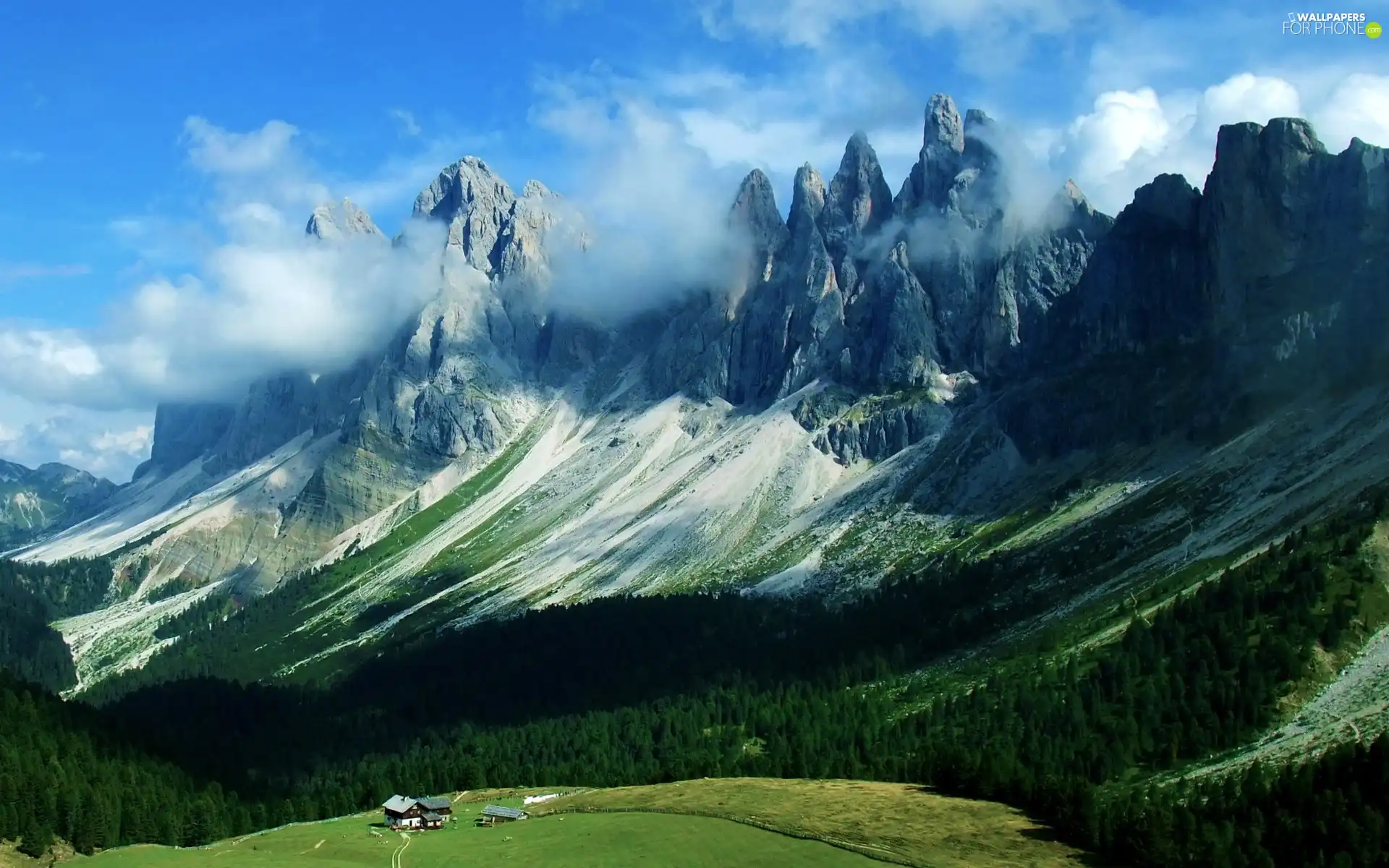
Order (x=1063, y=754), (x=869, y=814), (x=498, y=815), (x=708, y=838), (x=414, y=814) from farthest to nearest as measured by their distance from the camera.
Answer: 1. (x=1063, y=754)
2. (x=414, y=814)
3. (x=498, y=815)
4. (x=869, y=814)
5. (x=708, y=838)

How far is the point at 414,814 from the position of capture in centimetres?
12475

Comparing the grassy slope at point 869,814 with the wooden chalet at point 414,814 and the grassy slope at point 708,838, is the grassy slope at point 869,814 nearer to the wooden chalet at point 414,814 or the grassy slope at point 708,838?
the grassy slope at point 708,838

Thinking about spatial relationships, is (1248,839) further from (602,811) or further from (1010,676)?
(1010,676)

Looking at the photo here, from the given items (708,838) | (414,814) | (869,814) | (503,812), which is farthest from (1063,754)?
(414,814)

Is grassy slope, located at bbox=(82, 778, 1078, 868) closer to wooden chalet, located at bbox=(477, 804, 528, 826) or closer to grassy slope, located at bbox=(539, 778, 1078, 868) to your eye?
grassy slope, located at bbox=(539, 778, 1078, 868)

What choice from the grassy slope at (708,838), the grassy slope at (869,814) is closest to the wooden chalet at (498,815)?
the grassy slope at (708,838)

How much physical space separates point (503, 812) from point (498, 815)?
0.50 meters

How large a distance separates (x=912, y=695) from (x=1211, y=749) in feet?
210

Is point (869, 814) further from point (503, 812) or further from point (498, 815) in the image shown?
point (498, 815)

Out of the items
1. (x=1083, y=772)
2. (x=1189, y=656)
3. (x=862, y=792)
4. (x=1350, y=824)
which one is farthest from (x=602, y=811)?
(x=1189, y=656)

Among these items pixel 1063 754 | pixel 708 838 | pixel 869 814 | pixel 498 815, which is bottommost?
pixel 1063 754

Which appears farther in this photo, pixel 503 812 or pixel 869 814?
pixel 503 812

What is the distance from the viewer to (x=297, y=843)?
113688mm

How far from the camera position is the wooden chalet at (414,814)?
123 meters
